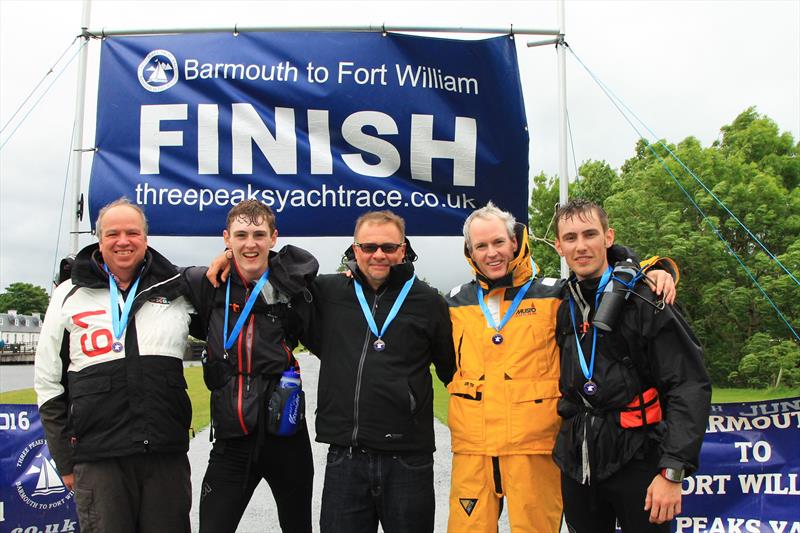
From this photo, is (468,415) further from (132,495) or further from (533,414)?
(132,495)

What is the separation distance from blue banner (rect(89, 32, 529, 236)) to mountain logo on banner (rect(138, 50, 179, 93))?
0.03 feet

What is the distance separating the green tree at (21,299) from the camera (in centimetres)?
13500

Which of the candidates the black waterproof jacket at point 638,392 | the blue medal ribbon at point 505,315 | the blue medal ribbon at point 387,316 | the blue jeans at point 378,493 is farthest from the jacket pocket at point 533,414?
the blue medal ribbon at point 387,316

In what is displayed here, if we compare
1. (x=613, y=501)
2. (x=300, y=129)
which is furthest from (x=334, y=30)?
(x=613, y=501)

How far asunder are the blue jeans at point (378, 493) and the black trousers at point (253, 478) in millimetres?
263

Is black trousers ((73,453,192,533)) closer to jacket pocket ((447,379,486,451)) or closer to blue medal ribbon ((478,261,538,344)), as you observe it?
jacket pocket ((447,379,486,451))

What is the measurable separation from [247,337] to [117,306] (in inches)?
28.1

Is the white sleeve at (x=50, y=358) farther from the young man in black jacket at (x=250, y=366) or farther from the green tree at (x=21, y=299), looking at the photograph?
the green tree at (x=21, y=299)

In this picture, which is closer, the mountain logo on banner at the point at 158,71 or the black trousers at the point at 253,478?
the black trousers at the point at 253,478

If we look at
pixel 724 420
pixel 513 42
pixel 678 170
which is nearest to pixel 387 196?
pixel 513 42

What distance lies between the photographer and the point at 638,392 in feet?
10.7

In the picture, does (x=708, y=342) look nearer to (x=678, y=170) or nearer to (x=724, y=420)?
(x=678, y=170)

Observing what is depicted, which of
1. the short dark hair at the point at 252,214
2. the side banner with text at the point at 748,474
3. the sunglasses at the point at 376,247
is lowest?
the side banner with text at the point at 748,474

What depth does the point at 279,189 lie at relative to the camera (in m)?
5.46
